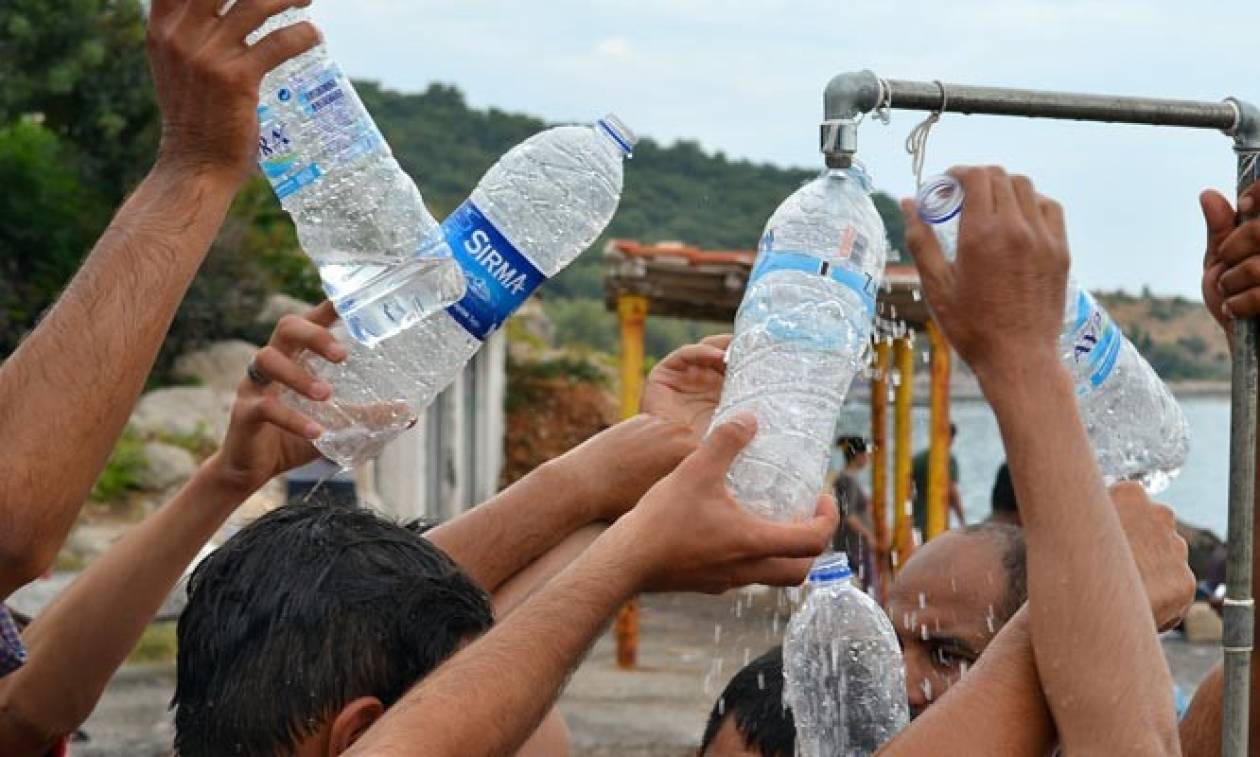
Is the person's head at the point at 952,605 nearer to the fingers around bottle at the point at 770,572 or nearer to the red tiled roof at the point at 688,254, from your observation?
the fingers around bottle at the point at 770,572

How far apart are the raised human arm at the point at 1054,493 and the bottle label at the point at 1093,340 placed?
0.59 metres

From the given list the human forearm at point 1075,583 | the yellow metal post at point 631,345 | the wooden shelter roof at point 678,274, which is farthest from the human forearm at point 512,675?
the yellow metal post at point 631,345

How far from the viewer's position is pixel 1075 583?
2156 millimetres

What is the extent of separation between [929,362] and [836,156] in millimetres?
10395

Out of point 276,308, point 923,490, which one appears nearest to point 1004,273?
Result: point 923,490

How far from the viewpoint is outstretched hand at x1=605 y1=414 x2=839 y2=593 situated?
220 cm

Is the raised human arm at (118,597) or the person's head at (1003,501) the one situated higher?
the raised human arm at (118,597)

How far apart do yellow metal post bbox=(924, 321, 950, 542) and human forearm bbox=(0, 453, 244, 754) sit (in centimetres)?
896

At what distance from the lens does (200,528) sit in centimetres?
299

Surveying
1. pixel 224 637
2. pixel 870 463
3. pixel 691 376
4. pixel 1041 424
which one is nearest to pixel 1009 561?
pixel 691 376

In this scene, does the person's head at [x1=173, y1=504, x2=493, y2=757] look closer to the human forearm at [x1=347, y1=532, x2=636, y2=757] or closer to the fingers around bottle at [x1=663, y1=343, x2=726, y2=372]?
the human forearm at [x1=347, y1=532, x2=636, y2=757]

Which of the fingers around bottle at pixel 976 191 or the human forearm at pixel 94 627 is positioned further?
the human forearm at pixel 94 627

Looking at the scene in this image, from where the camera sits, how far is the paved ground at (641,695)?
1029 centimetres

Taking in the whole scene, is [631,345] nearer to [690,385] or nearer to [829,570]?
[690,385]
